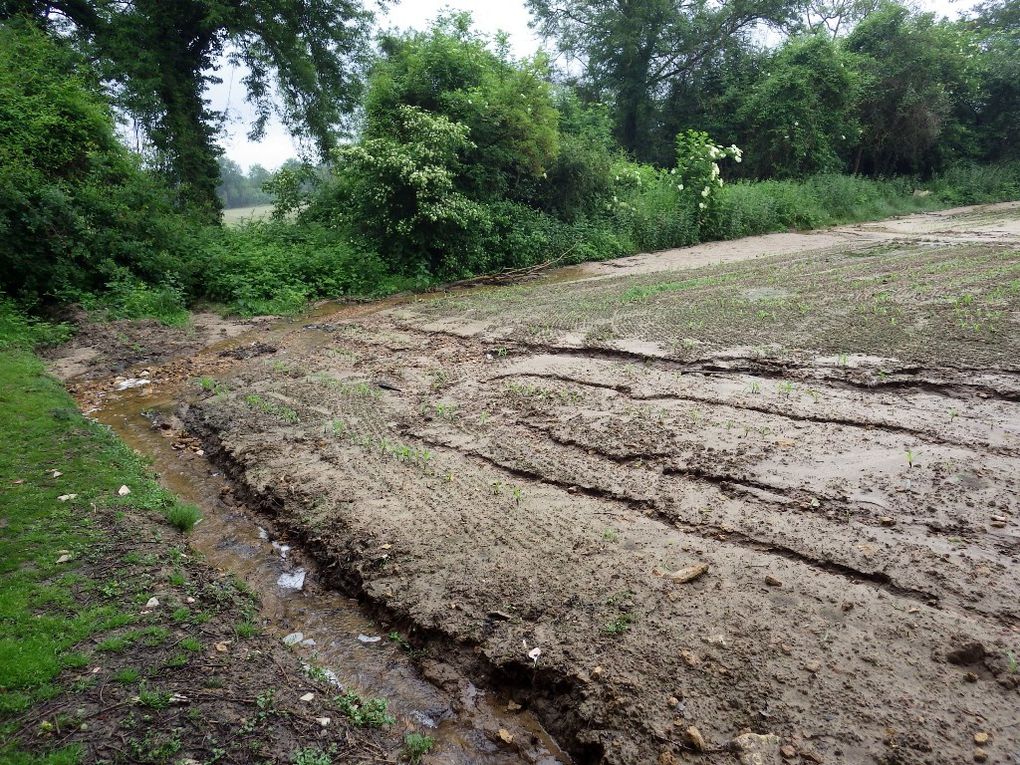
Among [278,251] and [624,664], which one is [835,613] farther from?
[278,251]

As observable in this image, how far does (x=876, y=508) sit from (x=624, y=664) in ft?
6.28

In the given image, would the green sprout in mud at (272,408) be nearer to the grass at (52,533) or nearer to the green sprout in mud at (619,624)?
the grass at (52,533)

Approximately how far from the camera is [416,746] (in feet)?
9.14

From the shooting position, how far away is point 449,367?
7.48m

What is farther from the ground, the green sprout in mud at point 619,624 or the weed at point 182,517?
the weed at point 182,517

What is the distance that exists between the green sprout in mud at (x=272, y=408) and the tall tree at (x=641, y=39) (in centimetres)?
2438

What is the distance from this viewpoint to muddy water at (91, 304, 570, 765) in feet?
9.48

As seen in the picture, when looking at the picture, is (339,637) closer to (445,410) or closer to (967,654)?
(445,410)

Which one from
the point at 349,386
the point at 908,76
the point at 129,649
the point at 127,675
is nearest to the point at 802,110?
the point at 908,76

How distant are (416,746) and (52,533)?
2.81 m

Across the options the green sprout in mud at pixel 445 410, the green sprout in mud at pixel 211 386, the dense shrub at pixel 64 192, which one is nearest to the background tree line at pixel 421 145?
the dense shrub at pixel 64 192

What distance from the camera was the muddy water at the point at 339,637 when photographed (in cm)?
289

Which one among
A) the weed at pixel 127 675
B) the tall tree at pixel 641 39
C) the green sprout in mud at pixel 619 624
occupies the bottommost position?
the green sprout in mud at pixel 619 624

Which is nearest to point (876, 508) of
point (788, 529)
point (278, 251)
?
point (788, 529)
